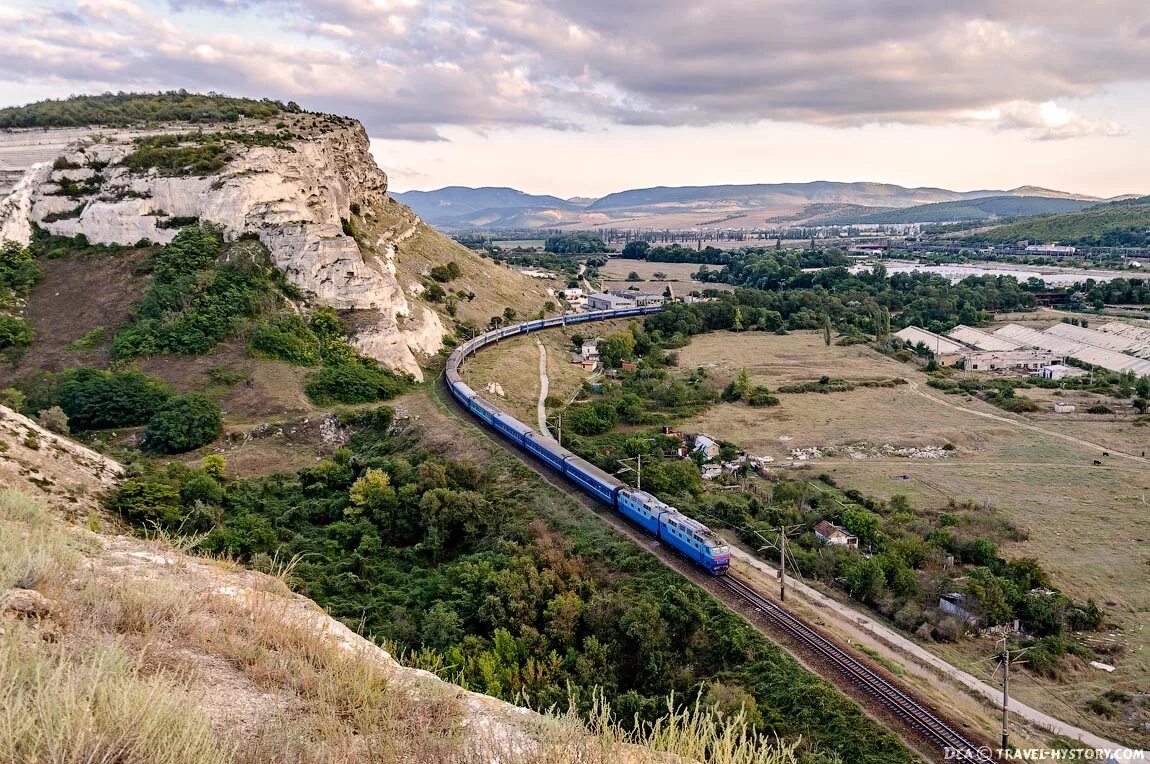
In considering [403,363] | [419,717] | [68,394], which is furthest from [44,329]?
[419,717]

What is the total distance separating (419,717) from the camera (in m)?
7.11

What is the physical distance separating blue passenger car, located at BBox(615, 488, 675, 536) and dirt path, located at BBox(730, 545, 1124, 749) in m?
3.16

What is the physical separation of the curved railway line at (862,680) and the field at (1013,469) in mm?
4233

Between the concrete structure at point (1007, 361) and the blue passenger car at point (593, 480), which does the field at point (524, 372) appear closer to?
the blue passenger car at point (593, 480)

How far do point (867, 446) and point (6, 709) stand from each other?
1601 inches

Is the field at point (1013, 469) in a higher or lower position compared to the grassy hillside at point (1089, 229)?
lower

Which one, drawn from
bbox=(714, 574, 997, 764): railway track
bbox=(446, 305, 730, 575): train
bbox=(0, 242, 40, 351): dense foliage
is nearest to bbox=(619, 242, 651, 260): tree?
bbox=(446, 305, 730, 575): train

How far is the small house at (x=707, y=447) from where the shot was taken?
124 feet

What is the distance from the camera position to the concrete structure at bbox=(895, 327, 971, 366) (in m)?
63.4

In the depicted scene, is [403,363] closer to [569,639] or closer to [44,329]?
[44,329]

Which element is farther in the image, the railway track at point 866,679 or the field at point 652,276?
the field at point 652,276

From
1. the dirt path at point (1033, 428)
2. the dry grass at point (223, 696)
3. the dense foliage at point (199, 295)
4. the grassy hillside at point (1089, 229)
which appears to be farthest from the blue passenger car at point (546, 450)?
the grassy hillside at point (1089, 229)

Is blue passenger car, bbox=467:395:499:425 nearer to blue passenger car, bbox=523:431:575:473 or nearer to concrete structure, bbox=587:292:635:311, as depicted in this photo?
blue passenger car, bbox=523:431:575:473

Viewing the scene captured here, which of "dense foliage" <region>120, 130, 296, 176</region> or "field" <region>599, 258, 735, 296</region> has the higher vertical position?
"dense foliage" <region>120, 130, 296, 176</region>
